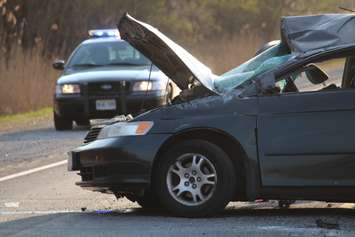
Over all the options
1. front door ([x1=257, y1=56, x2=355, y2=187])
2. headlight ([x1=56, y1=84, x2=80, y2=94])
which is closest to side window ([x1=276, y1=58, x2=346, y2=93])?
front door ([x1=257, y1=56, x2=355, y2=187])

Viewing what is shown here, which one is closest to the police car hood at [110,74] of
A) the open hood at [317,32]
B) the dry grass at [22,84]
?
the dry grass at [22,84]

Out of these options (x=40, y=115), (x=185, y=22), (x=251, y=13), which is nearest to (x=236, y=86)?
(x=40, y=115)

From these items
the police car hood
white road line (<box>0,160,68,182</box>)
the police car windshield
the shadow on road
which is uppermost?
the police car windshield

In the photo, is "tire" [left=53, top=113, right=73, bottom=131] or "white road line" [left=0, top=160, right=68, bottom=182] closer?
"white road line" [left=0, top=160, right=68, bottom=182]

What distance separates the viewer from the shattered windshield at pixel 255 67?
27.7 ft

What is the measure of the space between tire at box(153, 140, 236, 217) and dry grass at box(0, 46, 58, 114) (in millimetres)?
16025

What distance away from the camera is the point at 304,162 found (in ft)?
26.2

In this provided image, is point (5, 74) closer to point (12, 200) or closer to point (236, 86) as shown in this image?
point (12, 200)

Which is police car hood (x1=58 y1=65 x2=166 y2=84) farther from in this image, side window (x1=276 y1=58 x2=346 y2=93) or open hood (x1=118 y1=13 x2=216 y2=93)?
side window (x1=276 y1=58 x2=346 y2=93)

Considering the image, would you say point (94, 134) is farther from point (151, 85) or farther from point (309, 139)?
point (151, 85)

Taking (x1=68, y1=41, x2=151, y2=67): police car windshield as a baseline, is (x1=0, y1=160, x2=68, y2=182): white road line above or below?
below

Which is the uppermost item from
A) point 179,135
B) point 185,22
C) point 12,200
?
point 185,22

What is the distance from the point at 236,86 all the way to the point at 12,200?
294cm

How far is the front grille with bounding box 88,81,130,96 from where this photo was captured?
1697 centimetres
